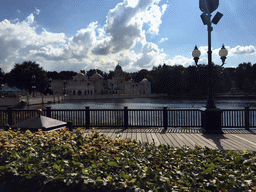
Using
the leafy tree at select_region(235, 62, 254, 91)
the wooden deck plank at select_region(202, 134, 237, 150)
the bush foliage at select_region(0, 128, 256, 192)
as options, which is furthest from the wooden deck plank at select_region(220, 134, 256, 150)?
the leafy tree at select_region(235, 62, 254, 91)

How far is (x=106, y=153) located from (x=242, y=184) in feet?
7.07

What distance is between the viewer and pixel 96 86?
115m

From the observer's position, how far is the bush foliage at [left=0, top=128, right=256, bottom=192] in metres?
2.50

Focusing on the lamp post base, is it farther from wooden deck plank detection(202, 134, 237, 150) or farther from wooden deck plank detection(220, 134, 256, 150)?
wooden deck plank detection(220, 134, 256, 150)

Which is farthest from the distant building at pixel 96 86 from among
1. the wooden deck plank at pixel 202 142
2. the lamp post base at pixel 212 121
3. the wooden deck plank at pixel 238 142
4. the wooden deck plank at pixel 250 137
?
the wooden deck plank at pixel 238 142

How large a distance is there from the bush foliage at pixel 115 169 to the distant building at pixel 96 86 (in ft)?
331

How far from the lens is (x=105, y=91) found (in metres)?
120

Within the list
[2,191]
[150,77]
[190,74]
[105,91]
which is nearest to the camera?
[2,191]

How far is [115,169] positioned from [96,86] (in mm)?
113946

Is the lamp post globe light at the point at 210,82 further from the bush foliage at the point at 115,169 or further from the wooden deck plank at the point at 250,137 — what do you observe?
the bush foliage at the point at 115,169

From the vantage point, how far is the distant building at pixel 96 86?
105750 mm

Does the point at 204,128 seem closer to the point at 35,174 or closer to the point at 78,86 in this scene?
the point at 35,174

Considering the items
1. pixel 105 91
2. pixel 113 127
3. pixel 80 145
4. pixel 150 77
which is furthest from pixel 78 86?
pixel 80 145

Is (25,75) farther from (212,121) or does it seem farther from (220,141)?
(220,141)
